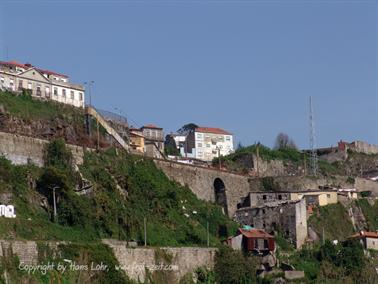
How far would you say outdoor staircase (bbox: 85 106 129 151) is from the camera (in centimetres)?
7706

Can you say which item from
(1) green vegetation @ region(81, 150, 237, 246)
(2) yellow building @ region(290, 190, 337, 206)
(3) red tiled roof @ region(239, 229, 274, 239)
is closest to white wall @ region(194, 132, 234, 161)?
(2) yellow building @ region(290, 190, 337, 206)

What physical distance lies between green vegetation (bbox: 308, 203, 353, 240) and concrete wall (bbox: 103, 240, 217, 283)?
13189mm

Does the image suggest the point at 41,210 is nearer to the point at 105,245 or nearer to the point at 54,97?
the point at 105,245

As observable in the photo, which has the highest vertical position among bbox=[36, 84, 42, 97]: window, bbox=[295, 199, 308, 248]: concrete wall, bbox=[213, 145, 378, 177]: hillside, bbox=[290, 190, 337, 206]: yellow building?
bbox=[36, 84, 42, 97]: window

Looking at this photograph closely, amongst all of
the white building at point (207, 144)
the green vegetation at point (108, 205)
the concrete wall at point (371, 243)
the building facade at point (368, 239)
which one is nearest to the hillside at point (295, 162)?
the white building at point (207, 144)

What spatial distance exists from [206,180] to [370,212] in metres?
13.5

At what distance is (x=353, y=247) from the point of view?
7144cm

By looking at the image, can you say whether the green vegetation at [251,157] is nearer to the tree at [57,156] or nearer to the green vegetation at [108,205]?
the green vegetation at [108,205]

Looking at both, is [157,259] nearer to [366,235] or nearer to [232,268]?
[232,268]

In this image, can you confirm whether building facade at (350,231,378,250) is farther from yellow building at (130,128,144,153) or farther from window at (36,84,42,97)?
window at (36,84,42,97)

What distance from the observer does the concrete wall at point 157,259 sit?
58.2 meters

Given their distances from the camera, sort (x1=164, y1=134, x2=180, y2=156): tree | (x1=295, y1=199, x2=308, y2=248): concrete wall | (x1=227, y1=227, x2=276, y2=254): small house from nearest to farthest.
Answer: (x1=227, y1=227, x2=276, y2=254): small house
(x1=295, y1=199, x2=308, y2=248): concrete wall
(x1=164, y1=134, x2=180, y2=156): tree

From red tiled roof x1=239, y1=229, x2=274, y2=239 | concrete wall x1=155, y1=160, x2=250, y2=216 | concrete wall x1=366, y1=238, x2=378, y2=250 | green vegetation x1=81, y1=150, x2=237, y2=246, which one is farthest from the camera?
concrete wall x1=155, y1=160, x2=250, y2=216

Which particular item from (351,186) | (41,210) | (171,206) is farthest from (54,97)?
(351,186)
